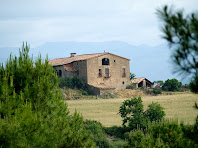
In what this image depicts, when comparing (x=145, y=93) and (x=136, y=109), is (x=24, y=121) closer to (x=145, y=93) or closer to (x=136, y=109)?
(x=136, y=109)

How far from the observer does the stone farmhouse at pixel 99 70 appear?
58.6m

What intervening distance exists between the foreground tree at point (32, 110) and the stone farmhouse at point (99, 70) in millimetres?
38882

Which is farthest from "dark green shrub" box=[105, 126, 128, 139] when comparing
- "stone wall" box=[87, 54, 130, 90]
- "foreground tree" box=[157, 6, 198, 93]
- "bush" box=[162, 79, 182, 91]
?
"bush" box=[162, 79, 182, 91]

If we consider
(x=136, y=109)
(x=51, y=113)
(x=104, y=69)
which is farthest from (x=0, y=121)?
(x=104, y=69)

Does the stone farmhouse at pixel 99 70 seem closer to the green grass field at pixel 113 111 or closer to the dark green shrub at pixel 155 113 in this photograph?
the green grass field at pixel 113 111

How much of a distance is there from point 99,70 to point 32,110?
145ft

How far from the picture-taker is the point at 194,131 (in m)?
10.7

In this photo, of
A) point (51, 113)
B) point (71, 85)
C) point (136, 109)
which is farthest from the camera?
point (71, 85)

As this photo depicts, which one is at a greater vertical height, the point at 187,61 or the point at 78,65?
the point at 78,65

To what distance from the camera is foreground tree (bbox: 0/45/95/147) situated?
13367 millimetres

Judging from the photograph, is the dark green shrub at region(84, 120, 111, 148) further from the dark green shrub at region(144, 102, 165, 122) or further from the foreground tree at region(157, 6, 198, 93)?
the foreground tree at region(157, 6, 198, 93)

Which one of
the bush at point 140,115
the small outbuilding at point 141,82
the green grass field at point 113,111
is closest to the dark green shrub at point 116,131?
the bush at point 140,115

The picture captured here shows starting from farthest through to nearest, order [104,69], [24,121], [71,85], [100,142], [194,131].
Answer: [104,69]
[71,85]
[100,142]
[24,121]
[194,131]

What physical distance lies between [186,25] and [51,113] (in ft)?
31.5
